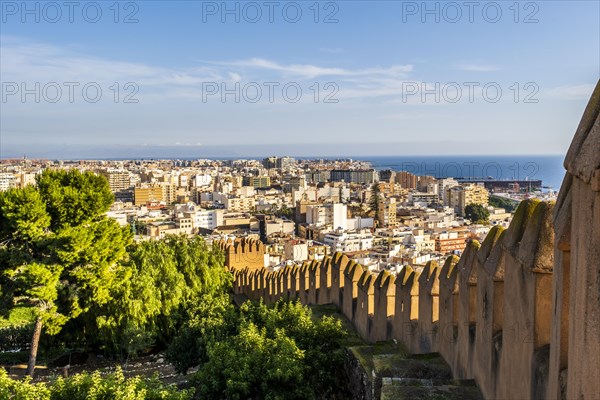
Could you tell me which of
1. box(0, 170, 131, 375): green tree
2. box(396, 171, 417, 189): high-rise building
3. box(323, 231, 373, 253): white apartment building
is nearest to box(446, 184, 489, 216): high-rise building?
box(396, 171, 417, 189): high-rise building

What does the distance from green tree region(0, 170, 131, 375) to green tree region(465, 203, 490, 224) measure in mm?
88693

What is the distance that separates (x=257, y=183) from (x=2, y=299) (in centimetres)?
15570

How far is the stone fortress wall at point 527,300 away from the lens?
3.08m

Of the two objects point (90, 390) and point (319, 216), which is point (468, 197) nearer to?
point (319, 216)

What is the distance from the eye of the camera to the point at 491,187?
459 ft

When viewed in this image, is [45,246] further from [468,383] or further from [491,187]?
[491,187]

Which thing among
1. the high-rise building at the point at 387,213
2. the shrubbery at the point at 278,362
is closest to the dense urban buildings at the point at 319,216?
the high-rise building at the point at 387,213

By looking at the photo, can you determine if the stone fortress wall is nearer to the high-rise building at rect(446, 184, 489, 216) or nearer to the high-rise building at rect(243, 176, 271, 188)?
the high-rise building at rect(446, 184, 489, 216)

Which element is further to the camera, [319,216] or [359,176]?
[359,176]

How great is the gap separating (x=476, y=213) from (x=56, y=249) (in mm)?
93741

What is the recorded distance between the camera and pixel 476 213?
101 m

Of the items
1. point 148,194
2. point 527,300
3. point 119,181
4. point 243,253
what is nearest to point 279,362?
point 527,300

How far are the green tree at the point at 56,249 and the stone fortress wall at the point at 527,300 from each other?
30.5 feet

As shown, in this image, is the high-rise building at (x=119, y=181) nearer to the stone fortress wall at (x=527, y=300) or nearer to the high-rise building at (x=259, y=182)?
the high-rise building at (x=259, y=182)
